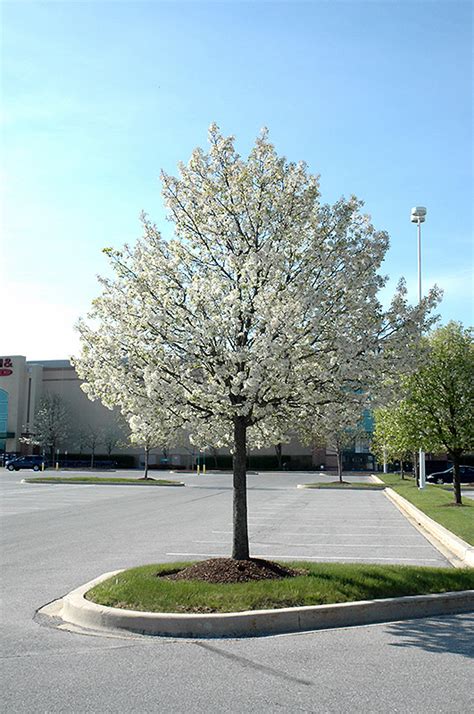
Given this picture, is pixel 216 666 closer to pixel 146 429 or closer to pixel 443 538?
pixel 146 429

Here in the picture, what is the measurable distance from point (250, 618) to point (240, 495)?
2.23m

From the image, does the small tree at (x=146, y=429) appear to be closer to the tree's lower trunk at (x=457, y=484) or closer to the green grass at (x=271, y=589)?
the green grass at (x=271, y=589)

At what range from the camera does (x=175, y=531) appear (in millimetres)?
16531

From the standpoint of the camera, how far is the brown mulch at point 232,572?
28.4 feet

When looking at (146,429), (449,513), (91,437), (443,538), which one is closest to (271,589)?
(146,429)

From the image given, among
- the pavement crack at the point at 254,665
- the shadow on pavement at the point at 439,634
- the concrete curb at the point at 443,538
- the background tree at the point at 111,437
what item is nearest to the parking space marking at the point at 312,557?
the concrete curb at the point at 443,538

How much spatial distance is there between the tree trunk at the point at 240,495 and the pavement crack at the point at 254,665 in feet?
8.09

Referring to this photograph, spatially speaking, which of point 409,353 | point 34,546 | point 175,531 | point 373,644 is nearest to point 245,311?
point 409,353

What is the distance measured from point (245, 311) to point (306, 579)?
3356 mm

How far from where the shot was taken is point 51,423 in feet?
→ 246

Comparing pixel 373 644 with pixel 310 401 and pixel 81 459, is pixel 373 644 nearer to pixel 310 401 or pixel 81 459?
pixel 310 401

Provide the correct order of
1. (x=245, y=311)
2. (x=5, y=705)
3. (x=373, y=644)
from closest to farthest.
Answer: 1. (x=5, y=705)
2. (x=373, y=644)
3. (x=245, y=311)

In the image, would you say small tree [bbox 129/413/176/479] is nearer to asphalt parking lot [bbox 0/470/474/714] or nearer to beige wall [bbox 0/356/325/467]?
asphalt parking lot [bbox 0/470/474/714]

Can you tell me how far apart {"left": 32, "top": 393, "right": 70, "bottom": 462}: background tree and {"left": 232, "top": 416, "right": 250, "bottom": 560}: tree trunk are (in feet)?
225
